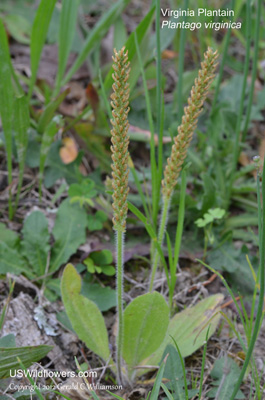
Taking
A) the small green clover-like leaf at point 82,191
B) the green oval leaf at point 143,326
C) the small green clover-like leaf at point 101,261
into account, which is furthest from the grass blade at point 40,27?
the green oval leaf at point 143,326

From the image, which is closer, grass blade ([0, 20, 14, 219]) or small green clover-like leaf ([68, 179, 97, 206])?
grass blade ([0, 20, 14, 219])

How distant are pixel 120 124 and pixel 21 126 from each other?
46.4 inches

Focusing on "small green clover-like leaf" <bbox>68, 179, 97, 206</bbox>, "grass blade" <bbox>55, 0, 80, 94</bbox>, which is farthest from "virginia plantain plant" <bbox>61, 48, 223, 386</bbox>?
"grass blade" <bbox>55, 0, 80, 94</bbox>

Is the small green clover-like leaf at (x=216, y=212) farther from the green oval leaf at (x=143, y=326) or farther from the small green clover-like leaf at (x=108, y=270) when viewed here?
the green oval leaf at (x=143, y=326)

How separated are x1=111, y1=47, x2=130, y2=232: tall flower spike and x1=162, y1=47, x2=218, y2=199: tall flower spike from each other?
0.87 ft

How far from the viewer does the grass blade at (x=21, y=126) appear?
83.1 inches

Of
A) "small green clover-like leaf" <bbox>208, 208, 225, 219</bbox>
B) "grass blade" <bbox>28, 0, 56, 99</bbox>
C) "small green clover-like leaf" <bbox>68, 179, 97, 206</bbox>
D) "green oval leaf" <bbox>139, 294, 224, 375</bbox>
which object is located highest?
"grass blade" <bbox>28, 0, 56, 99</bbox>

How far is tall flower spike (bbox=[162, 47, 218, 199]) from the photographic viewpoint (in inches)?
52.1

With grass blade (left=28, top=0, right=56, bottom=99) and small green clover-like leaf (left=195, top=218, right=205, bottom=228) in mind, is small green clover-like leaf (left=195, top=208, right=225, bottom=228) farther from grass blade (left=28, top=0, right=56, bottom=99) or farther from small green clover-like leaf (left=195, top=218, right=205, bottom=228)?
grass blade (left=28, top=0, right=56, bottom=99)

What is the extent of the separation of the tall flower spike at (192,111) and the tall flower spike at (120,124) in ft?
0.87

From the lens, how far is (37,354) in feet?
5.18

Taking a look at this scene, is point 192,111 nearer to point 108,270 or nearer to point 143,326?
point 143,326

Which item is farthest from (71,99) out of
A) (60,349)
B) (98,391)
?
(98,391)

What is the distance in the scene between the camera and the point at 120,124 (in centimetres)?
116
